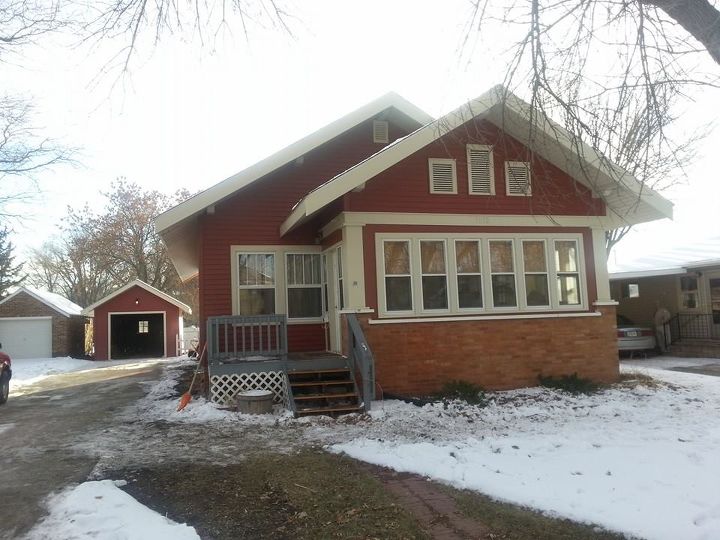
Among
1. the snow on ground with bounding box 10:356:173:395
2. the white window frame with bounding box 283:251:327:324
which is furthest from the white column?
the snow on ground with bounding box 10:356:173:395

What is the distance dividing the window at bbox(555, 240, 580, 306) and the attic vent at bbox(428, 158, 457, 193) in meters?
2.51

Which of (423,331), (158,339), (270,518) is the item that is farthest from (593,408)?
(158,339)

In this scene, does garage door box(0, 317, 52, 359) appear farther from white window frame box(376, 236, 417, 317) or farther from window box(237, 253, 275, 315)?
white window frame box(376, 236, 417, 317)

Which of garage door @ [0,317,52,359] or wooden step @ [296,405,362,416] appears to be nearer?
wooden step @ [296,405,362,416]

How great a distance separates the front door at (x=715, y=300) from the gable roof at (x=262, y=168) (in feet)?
36.2

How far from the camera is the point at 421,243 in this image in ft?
34.3

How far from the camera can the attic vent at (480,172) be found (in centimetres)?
1085

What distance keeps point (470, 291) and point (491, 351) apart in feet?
3.90

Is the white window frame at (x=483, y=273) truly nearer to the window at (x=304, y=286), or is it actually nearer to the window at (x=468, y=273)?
the window at (x=468, y=273)

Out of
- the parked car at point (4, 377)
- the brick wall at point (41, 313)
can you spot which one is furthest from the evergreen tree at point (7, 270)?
the parked car at point (4, 377)

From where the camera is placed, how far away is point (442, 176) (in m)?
10.7

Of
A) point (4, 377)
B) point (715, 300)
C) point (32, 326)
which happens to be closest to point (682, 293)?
point (715, 300)

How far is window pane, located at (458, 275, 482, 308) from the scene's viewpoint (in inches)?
417

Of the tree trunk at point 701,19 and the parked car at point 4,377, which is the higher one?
the tree trunk at point 701,19
